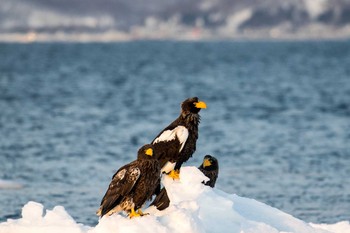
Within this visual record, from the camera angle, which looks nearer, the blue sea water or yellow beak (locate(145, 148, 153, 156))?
yellow beak (locate(145, 148, 153, 156))

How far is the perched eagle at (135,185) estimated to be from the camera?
11.6m

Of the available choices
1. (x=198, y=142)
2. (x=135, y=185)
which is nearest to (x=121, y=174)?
(x=135, y=185)

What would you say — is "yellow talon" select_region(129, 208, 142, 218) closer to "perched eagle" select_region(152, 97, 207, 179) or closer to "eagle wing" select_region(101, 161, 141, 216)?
"eagle wing" select_region(101, 161, 141, 216)

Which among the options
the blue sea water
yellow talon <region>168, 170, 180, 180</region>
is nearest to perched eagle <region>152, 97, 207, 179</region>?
yellow talon <region>168, 170, 180, 180</region>

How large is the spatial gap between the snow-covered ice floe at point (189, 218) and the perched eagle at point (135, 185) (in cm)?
17

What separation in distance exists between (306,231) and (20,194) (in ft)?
25.4

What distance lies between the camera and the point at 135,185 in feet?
38.0

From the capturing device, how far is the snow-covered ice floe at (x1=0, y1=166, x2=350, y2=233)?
1102cm

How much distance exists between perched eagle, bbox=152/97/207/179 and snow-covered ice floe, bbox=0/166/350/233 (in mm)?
245

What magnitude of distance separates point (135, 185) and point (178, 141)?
1.37m

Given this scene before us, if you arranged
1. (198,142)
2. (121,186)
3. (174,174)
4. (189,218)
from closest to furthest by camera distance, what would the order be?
(189,218), (121,186), (174,174), (198,142)

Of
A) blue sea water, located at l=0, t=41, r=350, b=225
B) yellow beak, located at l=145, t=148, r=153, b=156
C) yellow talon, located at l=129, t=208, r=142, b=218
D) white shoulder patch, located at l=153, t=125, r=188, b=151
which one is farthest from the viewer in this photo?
blue sea water, located at l=0, t=41, r=350, b=225

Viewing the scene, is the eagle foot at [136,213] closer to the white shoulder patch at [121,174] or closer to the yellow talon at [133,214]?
the yellow talon at [133,214]

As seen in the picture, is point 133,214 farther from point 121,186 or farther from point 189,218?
point 189,218
